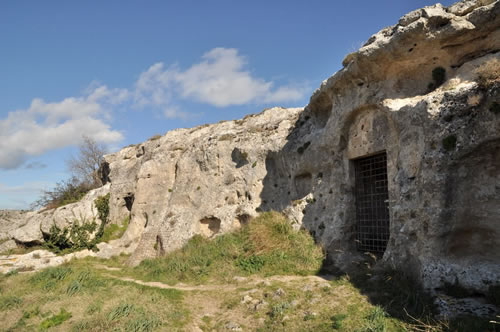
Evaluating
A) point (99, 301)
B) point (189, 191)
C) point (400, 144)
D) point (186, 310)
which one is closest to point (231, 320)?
point (186, 310)

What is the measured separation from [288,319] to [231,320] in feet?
4.51

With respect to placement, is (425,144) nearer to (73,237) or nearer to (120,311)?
(120,311)

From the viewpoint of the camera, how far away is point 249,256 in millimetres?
11406

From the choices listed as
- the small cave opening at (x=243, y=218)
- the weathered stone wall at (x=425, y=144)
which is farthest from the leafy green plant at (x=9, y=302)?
the weathered stone wall at (x=425, y=144)

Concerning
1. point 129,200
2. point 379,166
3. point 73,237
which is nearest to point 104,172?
point 129,200

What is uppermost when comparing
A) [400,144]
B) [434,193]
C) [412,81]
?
[412,81]

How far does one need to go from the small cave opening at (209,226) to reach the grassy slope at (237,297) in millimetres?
2182

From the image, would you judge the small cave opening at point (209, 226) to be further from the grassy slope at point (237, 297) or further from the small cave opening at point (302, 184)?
the small cave opening at point (302, 184)

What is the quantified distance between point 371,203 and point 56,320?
29.2 ft

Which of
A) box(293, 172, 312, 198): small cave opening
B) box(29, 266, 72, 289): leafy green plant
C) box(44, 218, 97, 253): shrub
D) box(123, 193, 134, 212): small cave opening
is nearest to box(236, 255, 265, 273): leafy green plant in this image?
box(293, 172, 312, 198): small cave opening

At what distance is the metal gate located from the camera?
1047cm

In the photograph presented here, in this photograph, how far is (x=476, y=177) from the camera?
23.6 feet

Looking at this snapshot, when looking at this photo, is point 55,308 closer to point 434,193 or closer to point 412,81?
point 434,193

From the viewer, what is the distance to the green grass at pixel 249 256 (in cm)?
1055
